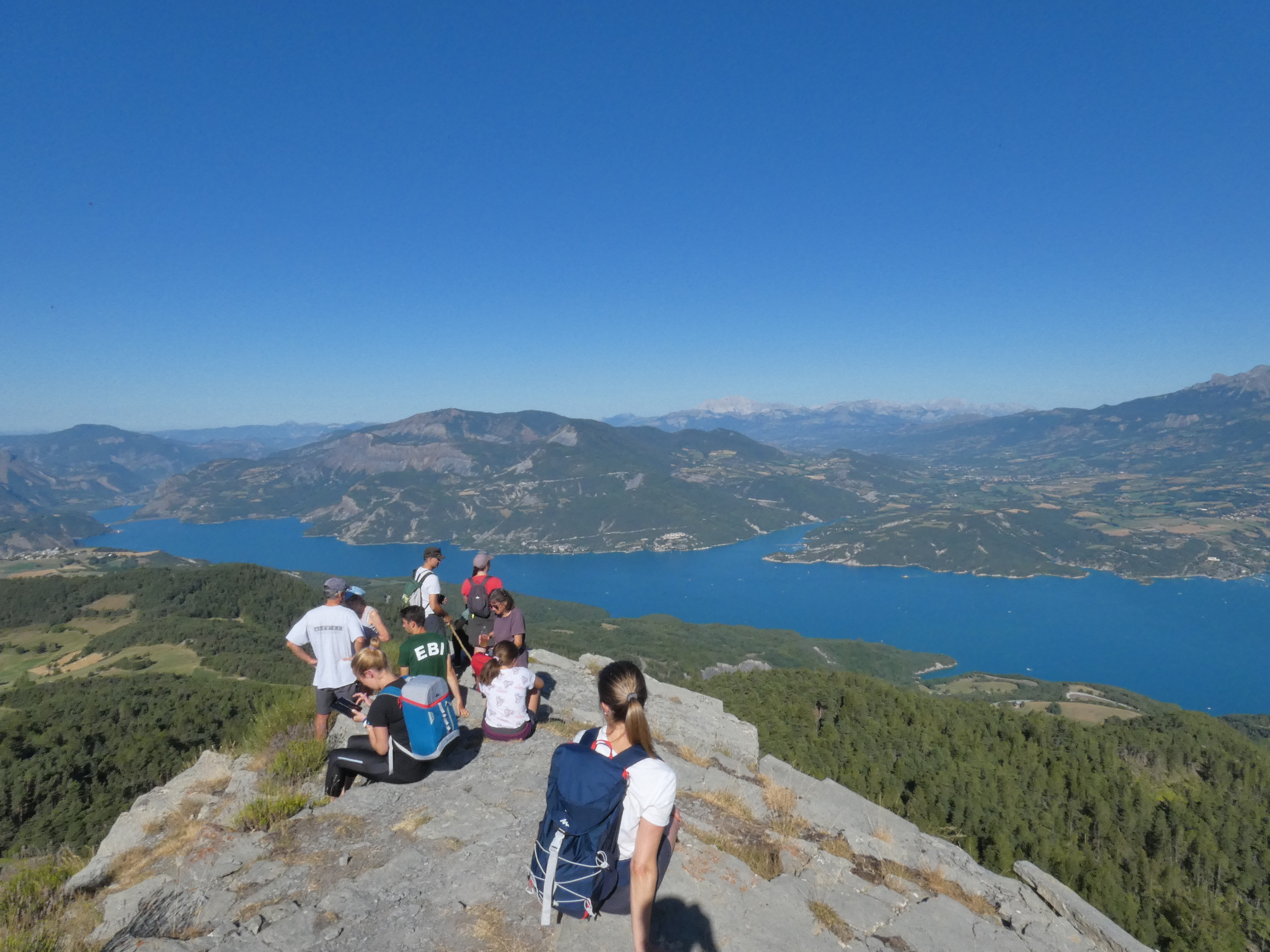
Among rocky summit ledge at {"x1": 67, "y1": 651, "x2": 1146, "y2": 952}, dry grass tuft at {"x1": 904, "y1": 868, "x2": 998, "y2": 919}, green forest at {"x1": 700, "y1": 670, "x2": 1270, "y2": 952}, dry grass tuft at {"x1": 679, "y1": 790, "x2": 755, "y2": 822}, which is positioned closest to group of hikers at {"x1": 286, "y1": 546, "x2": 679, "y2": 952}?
rocky summit ledge at {"x1": 67, "y1": 651, "x2": 1146, "y2": 952}

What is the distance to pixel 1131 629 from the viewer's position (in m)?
150

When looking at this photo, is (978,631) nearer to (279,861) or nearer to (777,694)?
(777,694)

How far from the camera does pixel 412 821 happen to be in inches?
282

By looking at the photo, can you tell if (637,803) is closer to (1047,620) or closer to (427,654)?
(427,654)

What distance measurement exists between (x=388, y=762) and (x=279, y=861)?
60.0 inches

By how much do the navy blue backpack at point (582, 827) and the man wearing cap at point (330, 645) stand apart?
5741mm

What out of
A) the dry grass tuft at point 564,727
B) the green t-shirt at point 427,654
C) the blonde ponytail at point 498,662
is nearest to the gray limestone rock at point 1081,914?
the dry grass tuft at point 564,727

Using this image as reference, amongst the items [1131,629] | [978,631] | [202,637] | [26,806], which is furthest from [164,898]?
[1131,629]

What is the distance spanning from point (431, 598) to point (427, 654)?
2256mm

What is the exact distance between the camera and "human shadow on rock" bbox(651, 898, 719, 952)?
5258mm

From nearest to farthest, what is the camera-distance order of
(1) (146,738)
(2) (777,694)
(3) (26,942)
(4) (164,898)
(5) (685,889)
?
(3) (26,942)
(4) (164,898)
(5) (685,889)
(1) (146,738)
(2) (777,694)

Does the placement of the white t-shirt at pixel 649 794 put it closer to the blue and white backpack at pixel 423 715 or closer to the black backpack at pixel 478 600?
the blue and white backpack at pixel 423 715

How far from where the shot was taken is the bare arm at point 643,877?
3781 millimetres

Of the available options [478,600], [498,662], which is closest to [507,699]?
[498,662]
